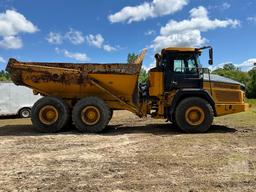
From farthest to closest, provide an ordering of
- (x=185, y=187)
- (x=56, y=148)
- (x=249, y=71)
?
(x=249, y=71) → (x=56, y=148) → (x=185, y=187)

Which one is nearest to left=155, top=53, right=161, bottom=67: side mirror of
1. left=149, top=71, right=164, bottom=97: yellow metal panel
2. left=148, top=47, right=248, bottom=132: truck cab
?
left=148, top=47, right=248, bottom=132: truck cab

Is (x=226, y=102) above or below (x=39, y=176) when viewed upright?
above

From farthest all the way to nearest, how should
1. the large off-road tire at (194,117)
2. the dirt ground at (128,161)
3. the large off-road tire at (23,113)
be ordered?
the large off-road tire at (23,113), the large off-road tire at (194,117), the dirt ground at (128,161)

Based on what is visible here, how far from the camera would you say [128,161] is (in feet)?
29.3

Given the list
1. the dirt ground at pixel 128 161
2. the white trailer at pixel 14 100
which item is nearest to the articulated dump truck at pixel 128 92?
the dirt ground at pixel 128 161

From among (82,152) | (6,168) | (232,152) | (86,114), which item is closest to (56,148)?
(82,152)

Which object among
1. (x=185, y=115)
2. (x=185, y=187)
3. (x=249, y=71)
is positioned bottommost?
(x=185, y=187)

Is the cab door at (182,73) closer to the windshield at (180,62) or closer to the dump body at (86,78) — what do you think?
the windshield at (180,62)

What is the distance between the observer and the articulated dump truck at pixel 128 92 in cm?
1403

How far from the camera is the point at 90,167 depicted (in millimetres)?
8375

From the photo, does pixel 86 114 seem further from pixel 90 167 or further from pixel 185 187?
pixel 185 187

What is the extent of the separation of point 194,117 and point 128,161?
18.3 ft

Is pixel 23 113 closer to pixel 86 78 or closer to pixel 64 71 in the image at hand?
pixel 64 71

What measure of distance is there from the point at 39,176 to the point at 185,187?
268 centimetres
